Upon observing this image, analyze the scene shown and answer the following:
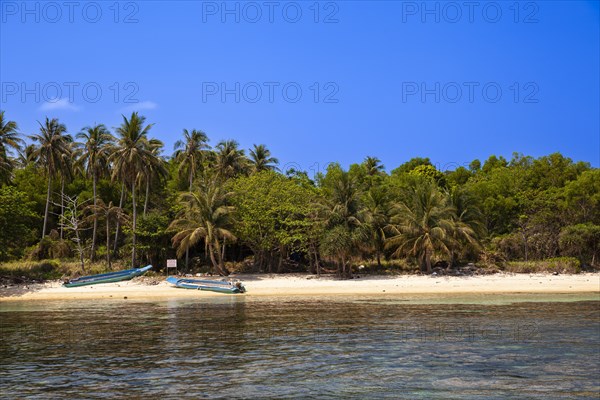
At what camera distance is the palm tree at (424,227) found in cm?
4512

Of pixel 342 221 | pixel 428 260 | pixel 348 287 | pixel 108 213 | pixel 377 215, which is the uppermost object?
pixel 108 213

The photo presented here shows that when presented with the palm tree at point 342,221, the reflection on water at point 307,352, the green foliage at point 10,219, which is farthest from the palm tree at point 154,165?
the reflection on water at point 307,352

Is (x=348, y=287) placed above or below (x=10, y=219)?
below

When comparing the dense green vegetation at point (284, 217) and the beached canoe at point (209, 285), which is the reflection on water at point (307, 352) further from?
the dense green vegetation at point (284, 217)

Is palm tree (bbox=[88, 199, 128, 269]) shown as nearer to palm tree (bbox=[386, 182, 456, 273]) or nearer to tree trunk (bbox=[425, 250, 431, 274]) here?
palm tree (bbox=[386, 182, 456, 273])

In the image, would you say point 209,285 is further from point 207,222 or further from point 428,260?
point 428,260

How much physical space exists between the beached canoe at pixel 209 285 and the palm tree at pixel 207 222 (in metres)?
4.25

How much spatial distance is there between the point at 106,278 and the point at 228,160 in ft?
78.7

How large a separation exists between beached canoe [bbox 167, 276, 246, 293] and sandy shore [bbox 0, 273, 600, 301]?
56 centimetres

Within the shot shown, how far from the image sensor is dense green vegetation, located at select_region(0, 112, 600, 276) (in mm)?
45719

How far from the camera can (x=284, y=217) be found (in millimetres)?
48844

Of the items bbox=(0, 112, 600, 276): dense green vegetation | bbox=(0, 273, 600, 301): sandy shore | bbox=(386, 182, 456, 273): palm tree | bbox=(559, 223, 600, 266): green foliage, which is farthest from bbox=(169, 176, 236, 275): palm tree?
bbox=(559, 223, 600, 266): green foliage

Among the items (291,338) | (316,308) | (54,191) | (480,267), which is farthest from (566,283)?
(54,191)

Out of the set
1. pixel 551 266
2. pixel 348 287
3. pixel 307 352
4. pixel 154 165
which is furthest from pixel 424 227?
Result: pixel 307 352
